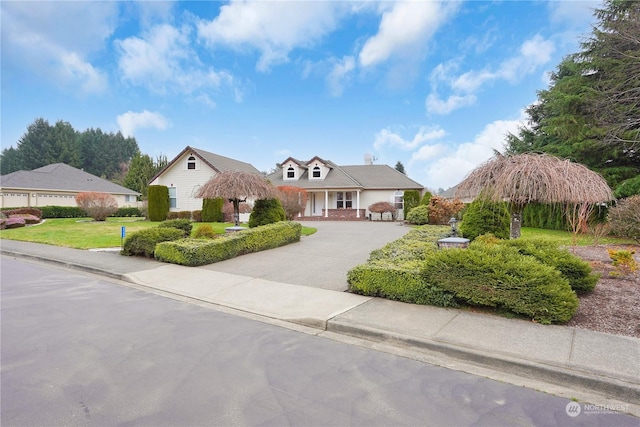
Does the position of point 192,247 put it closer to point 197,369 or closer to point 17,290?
point 17,290

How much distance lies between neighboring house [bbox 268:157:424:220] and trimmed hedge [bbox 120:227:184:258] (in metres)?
19.5

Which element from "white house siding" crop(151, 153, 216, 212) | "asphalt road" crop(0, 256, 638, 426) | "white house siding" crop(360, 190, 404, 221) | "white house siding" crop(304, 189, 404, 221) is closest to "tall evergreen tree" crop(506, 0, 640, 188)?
"white house siding" crop(360, 190, 404, 221)

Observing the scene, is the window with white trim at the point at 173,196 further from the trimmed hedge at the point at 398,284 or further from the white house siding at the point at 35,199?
the trimmed hedge at the point at 398,284

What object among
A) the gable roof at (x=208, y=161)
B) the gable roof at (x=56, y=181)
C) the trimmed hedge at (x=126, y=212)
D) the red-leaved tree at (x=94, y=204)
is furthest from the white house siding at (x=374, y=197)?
the gable roof at (x=56, y=181)

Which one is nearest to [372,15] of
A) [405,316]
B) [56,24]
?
[56,24]

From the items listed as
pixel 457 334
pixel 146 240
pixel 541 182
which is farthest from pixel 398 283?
pixel 146 240

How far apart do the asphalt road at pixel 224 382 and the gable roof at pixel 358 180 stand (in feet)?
82.6

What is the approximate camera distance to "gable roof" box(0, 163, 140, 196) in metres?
29.0

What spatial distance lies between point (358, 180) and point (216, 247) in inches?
917

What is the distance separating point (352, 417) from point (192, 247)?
24.2 feet

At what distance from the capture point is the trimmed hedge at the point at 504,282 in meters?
4.58

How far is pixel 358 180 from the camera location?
3142 cm

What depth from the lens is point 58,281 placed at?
7.84 metres

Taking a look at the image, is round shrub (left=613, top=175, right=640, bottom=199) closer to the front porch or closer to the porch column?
the front porch
